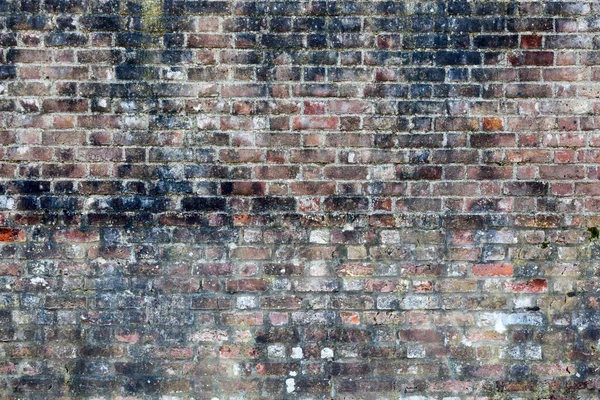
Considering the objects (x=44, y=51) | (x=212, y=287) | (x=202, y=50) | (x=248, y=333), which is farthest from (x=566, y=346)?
(x=44, y=51)

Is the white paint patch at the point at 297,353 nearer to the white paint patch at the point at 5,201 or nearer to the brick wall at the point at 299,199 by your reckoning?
the brick wall at the point at 299,199

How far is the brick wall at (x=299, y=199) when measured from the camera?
2.64 m

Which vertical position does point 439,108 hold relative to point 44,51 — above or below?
below

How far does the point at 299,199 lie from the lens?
266cm

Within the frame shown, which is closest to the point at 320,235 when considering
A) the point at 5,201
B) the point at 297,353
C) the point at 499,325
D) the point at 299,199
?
the point at 299,199

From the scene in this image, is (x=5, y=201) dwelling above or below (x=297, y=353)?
above

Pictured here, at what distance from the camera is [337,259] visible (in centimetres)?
267

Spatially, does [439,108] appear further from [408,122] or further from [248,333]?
[248,333]

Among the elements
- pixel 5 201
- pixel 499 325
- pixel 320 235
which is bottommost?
pixel 499 325

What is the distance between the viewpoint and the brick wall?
2641mm

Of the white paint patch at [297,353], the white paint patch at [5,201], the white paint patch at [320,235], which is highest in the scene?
the white paint patch at [5,201]

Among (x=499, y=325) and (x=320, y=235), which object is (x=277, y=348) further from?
(x=499, y=325)

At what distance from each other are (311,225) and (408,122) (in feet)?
2.30

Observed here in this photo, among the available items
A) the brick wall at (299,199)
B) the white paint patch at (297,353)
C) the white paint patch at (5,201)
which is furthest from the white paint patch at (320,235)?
the white paint patch at (5,201)
